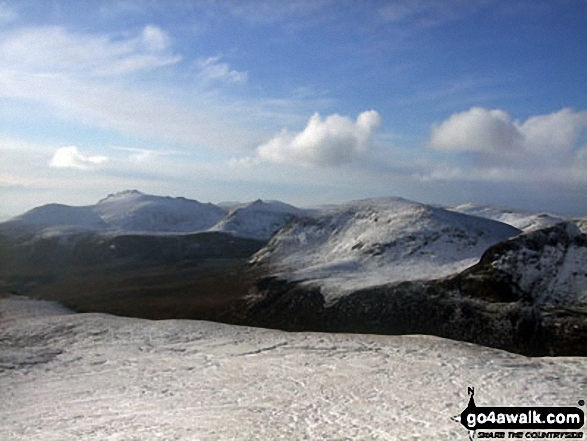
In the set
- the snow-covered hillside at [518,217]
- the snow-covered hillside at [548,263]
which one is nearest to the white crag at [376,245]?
the snow-covered hillside at [548,263]

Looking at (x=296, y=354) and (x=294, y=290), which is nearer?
(x=296, y=354)

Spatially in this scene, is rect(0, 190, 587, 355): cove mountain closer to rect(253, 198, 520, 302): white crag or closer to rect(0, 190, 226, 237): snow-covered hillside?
rect(253, 198, 520, 302): white crag

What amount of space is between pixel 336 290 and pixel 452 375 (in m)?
21.6

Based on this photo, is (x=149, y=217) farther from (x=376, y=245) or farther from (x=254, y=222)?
(x=376, y=245)

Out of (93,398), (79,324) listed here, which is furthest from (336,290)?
(93,398)

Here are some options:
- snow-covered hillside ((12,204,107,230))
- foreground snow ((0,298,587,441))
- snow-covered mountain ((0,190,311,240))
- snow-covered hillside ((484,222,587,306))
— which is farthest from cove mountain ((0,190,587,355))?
snow-covered hillside ((12,204,107,230))

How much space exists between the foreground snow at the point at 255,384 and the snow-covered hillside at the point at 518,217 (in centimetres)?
8531

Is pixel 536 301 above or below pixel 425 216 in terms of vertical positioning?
below

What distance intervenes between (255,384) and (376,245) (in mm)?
34993

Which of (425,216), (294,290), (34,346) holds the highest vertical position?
(425,216)

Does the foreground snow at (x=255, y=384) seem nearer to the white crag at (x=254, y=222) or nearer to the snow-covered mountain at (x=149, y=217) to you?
the white crag at (x=254, y=222)

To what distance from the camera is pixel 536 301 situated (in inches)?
1362

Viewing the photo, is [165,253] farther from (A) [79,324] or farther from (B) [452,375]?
(B) [452,375]

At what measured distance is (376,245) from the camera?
178 ft
